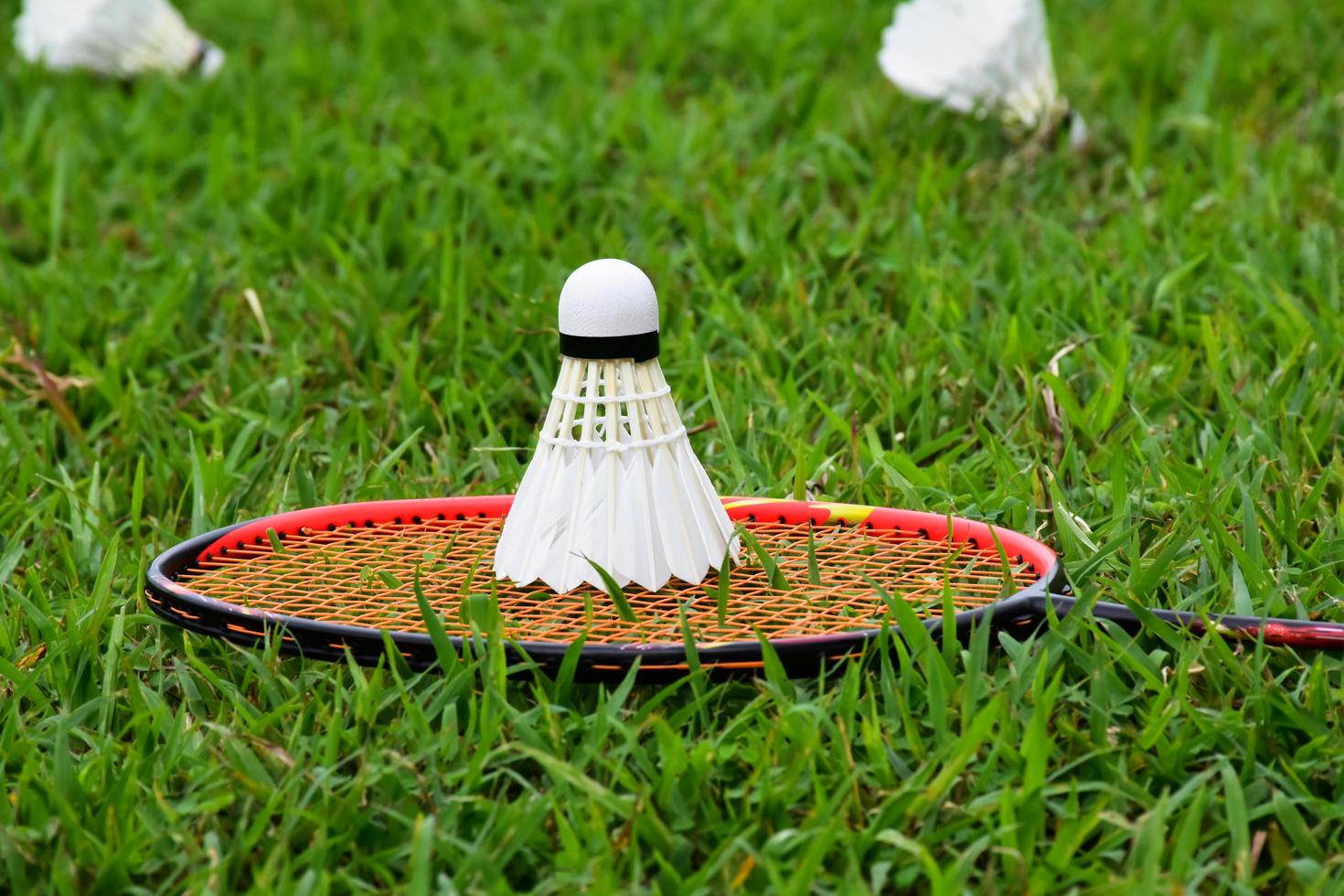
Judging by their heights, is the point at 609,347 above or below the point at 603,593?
above

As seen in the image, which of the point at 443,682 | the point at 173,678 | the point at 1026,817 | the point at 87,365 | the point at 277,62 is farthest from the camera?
the point at 277,62

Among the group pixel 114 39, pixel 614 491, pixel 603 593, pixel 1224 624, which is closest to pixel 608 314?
pixel 614 491

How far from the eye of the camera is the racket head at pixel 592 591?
5.70ft

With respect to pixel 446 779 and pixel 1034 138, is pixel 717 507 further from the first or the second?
pixel 1034 138

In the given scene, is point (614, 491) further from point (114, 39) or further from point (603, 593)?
point (114, 39)

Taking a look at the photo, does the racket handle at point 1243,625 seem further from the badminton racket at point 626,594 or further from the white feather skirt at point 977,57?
the white feather skirt at point 977,57

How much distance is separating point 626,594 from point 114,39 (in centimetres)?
318

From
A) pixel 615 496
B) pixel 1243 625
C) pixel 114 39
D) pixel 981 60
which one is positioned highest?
pixel 114 39

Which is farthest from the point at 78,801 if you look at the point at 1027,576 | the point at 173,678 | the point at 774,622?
the point at 1027,576

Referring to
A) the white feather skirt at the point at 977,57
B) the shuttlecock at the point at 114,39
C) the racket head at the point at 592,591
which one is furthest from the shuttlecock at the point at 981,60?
the shuttlecock at the point at 114,39

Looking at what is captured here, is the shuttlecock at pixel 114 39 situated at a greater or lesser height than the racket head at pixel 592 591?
greater

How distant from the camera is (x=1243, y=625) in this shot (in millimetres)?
1762

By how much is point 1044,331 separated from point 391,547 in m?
1.31

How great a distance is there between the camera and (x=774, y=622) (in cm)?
182
